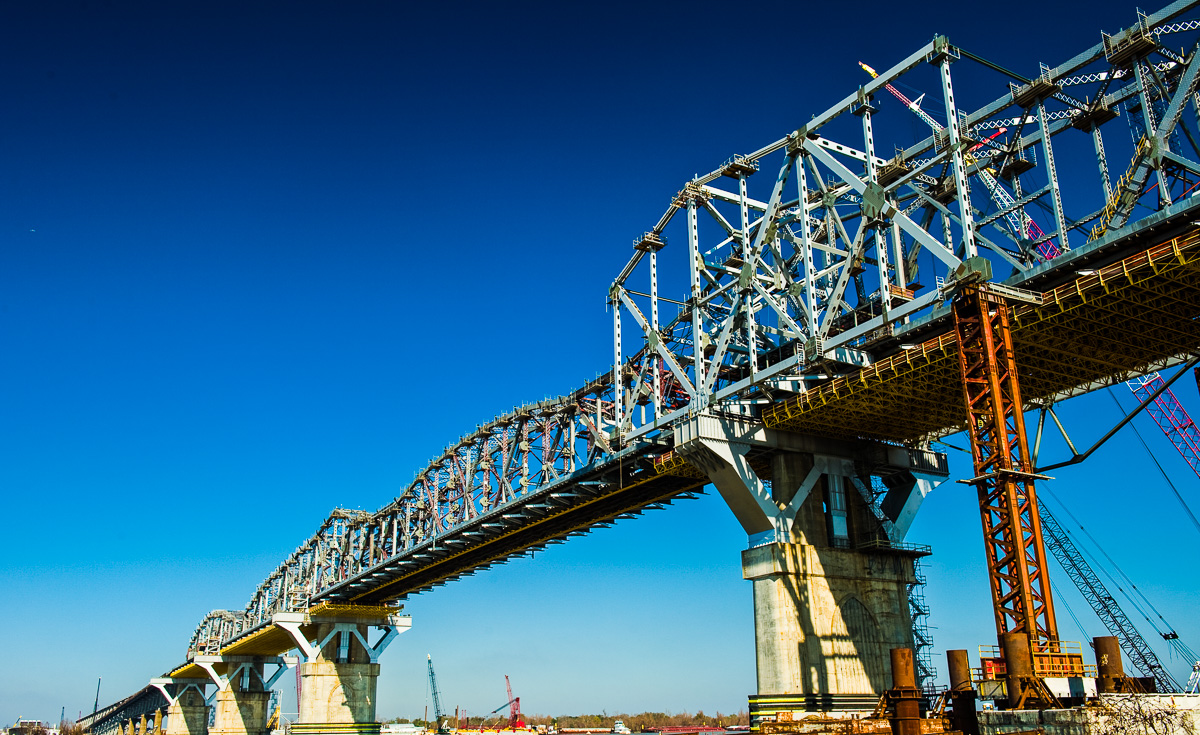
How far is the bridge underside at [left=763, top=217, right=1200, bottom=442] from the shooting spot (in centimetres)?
3428

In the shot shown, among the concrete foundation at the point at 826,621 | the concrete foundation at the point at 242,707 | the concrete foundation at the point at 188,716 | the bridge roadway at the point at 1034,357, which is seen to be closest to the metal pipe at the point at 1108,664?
the bridge roadway at the point at 1034,357

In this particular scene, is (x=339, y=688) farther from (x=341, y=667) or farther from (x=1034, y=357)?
(x=1034, y=357)

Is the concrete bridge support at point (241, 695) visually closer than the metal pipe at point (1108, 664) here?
No

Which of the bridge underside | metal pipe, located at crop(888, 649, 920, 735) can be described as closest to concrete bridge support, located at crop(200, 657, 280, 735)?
the bridge underside

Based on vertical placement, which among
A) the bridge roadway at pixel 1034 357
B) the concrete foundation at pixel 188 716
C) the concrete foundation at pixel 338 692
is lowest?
the concrete foundation at pixel 188 716

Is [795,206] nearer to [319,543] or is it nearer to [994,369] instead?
[994,369]

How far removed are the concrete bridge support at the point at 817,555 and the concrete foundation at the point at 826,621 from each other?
54mm

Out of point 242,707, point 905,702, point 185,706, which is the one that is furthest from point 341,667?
point 185,706

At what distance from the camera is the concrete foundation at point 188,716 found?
185 m

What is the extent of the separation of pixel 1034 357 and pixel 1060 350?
1169mm

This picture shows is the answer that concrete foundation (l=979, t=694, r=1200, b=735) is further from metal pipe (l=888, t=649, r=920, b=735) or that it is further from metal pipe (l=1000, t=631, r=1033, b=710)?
metal pipe (l=888, t=649, r=920, b=735)

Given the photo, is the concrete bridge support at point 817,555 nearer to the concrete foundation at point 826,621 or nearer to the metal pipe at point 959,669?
the concrete foundation at point 826,621

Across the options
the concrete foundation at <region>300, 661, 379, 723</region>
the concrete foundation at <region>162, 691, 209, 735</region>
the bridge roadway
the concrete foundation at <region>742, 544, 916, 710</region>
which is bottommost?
the concrete foundation at <region>162, 691, 209, 735</region>

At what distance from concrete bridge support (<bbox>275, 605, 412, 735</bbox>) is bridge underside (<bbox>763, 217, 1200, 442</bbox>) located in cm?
7606
